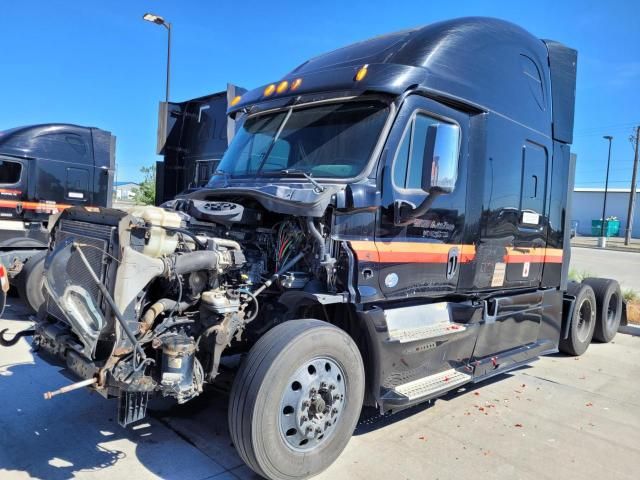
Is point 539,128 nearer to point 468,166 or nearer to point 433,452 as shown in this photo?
point 468,166

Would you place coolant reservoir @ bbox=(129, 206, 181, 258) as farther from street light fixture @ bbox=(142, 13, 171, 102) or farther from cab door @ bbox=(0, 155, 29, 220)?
street light fixture @ bbox=(142, 13, 171, 102)

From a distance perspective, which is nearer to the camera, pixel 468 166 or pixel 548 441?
pixel 548 441

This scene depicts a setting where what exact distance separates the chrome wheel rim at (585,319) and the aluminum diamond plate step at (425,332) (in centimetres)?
355

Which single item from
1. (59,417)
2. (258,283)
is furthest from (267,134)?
(59,417)

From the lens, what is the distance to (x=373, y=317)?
3.89 m

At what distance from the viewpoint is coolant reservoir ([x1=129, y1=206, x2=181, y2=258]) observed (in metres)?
3.40

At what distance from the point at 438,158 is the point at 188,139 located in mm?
6761

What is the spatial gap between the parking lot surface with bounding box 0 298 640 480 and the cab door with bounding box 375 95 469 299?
1177mm

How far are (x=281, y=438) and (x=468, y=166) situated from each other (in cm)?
279

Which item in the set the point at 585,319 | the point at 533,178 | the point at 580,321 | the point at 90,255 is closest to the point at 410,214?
the point at 90,255

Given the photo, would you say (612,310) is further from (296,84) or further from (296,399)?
(296,399)

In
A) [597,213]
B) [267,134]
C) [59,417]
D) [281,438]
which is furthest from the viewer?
[597,213]

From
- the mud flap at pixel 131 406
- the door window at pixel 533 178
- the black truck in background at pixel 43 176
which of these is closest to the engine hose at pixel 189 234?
the mud flap at pixel 131 406

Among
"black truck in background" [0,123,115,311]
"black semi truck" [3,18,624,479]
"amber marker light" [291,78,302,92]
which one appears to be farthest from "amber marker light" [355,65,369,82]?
"black truck in background" [0,123,115,311]
